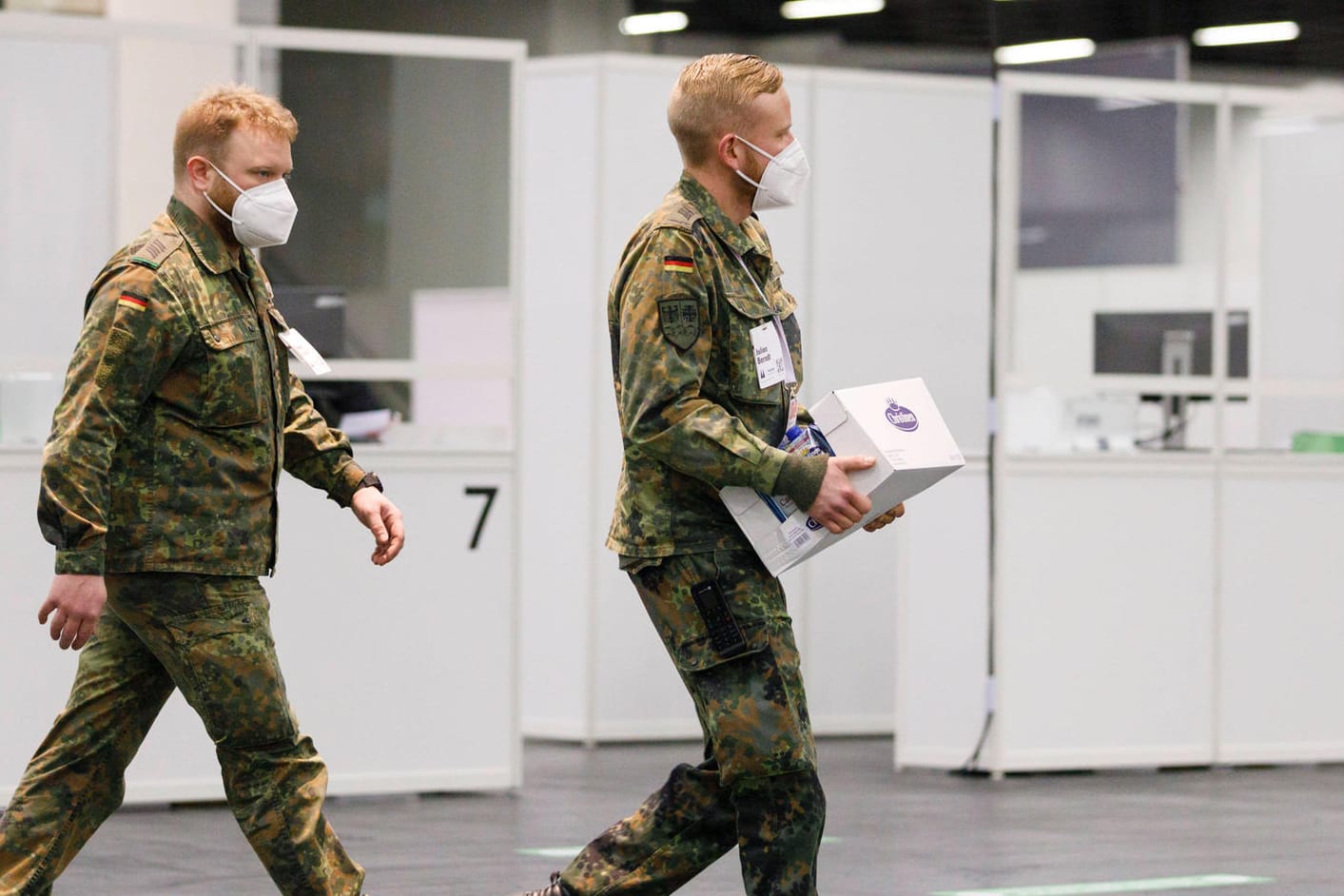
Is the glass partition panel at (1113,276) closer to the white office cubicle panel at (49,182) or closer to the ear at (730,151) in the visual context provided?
the white office cubicle panel at (49,182)

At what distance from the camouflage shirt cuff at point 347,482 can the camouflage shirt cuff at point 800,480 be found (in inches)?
34.8

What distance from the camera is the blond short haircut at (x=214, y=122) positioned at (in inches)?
140

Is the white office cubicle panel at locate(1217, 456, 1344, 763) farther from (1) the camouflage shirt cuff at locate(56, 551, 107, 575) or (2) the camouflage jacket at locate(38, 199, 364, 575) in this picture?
(1) the camouflage shirt cuff at locate(56, 551, 107, 575)

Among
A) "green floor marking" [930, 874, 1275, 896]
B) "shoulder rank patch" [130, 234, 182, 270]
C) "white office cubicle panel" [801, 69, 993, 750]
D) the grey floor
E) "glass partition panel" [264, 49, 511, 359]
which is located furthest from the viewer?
"white office cubicle panel" [801, 69, 993, 750]

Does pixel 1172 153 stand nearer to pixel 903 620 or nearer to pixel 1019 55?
pixel 903 620

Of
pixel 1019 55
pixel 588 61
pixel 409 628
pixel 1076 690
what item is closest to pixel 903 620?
pixel 1076 690

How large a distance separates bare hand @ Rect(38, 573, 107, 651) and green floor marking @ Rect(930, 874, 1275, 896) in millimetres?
2383

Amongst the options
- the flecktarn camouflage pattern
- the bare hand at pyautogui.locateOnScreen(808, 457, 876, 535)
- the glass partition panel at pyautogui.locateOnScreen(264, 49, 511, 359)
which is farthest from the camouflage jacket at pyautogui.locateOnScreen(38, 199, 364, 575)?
the glass partition panel at pyautogui.locateOnScreen(264, 49, 511, 359)

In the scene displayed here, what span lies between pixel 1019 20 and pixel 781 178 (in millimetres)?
12632

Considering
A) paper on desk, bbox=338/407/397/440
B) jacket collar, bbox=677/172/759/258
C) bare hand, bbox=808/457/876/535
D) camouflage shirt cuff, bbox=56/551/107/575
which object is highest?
jacket collar, bbox=677/172/759/258

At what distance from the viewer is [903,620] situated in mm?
7164

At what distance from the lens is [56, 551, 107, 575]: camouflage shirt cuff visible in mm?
3207

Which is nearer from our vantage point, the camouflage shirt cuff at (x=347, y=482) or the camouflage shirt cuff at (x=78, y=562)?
the camouflage shirt cuff at (x=78, y=562)

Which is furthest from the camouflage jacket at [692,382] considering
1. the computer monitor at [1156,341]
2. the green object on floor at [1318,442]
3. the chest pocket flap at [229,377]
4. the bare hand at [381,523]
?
the green object on floor at [1318,442]
